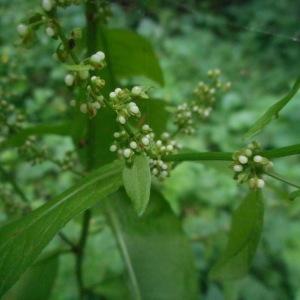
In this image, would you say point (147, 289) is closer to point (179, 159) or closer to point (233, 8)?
point (179, 159)

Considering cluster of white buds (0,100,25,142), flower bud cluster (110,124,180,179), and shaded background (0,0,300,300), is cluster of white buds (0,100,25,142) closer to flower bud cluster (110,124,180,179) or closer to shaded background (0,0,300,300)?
shaded background (0,0,300,300)

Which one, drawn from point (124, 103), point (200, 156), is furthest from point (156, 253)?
point (124, 103)

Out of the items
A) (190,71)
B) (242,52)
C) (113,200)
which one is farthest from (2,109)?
(242,52)

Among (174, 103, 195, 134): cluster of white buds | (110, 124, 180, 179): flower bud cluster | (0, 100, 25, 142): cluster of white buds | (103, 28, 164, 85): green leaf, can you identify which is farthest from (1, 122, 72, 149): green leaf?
(110, 124, 180, 179): flower bud cluster

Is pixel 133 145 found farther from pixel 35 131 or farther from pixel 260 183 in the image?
pixel 35 131

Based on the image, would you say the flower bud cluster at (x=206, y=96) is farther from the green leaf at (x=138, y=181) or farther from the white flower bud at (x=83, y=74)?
the white flower bud at (x=83, y=74)

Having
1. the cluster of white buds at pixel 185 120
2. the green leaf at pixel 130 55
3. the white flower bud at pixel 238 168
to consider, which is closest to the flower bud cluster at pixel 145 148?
the white flower bud at pixel 238 168

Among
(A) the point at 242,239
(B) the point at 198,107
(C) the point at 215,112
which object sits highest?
(B) the point at 198,107
